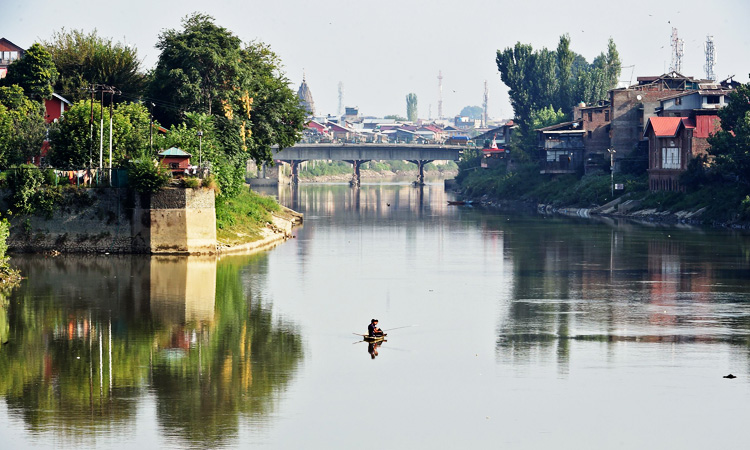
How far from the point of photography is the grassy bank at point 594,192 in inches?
3959

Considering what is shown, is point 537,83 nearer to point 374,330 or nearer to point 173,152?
point 173,152

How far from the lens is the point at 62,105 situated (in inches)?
3302

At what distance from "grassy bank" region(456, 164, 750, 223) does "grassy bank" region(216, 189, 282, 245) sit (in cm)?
4003

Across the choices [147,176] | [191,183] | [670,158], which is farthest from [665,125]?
[147,176]

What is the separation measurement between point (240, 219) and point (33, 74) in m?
21.1

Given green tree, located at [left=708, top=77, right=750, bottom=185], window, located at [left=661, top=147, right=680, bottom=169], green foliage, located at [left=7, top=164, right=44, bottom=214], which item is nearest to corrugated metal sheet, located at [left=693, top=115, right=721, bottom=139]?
window, located at [left=661, top=147, right=680, bottom=169]

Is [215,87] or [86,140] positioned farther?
[215,87]

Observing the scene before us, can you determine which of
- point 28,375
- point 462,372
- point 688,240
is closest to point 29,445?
point 28,375

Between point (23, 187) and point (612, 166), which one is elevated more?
point (612, 166)

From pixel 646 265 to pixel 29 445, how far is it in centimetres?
4603

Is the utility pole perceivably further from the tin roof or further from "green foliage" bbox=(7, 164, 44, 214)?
"green foliage" bbox=(7, 164, 44, 214)

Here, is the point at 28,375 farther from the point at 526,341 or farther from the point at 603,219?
the point at 603,219

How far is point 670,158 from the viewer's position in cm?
11412

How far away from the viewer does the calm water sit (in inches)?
1244
